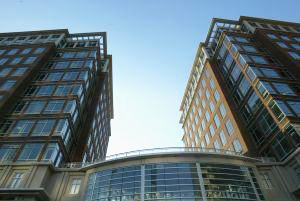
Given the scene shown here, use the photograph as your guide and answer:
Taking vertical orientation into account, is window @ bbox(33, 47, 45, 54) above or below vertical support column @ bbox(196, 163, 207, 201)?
above

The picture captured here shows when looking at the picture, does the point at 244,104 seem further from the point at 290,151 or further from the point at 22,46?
the point at 22,46

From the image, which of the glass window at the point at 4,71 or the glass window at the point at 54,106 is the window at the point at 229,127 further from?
the glass window at the point at 4,71

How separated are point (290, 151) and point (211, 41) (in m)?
37.9

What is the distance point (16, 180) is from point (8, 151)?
5.45 m

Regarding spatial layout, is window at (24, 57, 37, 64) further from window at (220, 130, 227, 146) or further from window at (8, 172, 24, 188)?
window at (220, 130, 227, 146)

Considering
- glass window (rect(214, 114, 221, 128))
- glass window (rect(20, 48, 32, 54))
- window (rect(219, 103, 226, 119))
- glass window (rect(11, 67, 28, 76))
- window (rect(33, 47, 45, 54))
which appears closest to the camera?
glass window (rect(11, 67, 28, 76))

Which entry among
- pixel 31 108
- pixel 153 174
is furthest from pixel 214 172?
pixel 31 108

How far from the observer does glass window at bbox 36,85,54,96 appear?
1593 inches

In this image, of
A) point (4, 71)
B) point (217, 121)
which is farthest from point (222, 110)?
point (4, 71)

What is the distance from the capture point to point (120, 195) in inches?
977

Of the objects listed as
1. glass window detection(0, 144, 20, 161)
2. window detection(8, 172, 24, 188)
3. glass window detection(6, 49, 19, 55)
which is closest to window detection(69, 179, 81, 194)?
window detection(8, 172, 24, 188)

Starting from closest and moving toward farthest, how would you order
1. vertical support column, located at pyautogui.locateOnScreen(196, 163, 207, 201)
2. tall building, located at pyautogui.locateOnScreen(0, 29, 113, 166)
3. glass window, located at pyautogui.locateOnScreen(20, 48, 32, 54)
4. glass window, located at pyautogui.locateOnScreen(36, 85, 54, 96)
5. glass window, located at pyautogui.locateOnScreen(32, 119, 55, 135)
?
vertical support column, located at pyautogui.locateOnScreen(196, 163, 207, 201) < tall building, located at pyautogui.locateOnScreen(0, 29, 113, 166) < glass window, located at pyautogui.locateOnScreen(32, 119, 55, 135) < glass window, located at pyautogui.locateOnScreen(36, 85, 54, 96) < glass window, located at pyautogui.locateOnScreen(20, 48, 32, 54)

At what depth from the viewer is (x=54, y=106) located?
123 ft

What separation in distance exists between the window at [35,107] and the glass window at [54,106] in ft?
3.30
